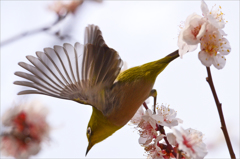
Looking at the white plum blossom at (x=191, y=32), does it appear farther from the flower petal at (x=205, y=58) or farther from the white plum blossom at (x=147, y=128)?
the white plum blossom at (x=147, y=128)

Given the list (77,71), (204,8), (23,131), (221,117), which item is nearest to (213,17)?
(204,8)

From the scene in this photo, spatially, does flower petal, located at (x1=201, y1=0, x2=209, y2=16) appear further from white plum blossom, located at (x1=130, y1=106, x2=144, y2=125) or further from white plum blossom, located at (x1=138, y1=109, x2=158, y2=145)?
white plum blossom, located at (x1=130, y1=106, x2=144, y2=125)

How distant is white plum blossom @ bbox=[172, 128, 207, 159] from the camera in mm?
1298

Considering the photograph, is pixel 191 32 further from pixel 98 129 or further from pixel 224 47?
pixel 98 129

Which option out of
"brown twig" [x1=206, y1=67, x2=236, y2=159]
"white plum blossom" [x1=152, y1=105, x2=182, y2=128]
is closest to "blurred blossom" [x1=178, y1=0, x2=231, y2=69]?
"brown twig" [x1=206, y1=67, x2=236, y2=159]

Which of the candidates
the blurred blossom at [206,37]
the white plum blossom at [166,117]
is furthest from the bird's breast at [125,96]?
the blurred blossom at [206,37]

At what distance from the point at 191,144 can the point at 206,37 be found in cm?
56

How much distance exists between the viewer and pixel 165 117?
5.44 feet

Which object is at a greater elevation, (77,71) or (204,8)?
(204,8)

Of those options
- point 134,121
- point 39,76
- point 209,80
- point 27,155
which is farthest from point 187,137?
point 27,155

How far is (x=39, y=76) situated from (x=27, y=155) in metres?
0.67

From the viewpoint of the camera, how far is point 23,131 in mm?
2252

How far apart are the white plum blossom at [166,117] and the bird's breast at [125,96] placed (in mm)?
259

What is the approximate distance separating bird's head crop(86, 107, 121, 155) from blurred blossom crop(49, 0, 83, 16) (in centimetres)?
102
